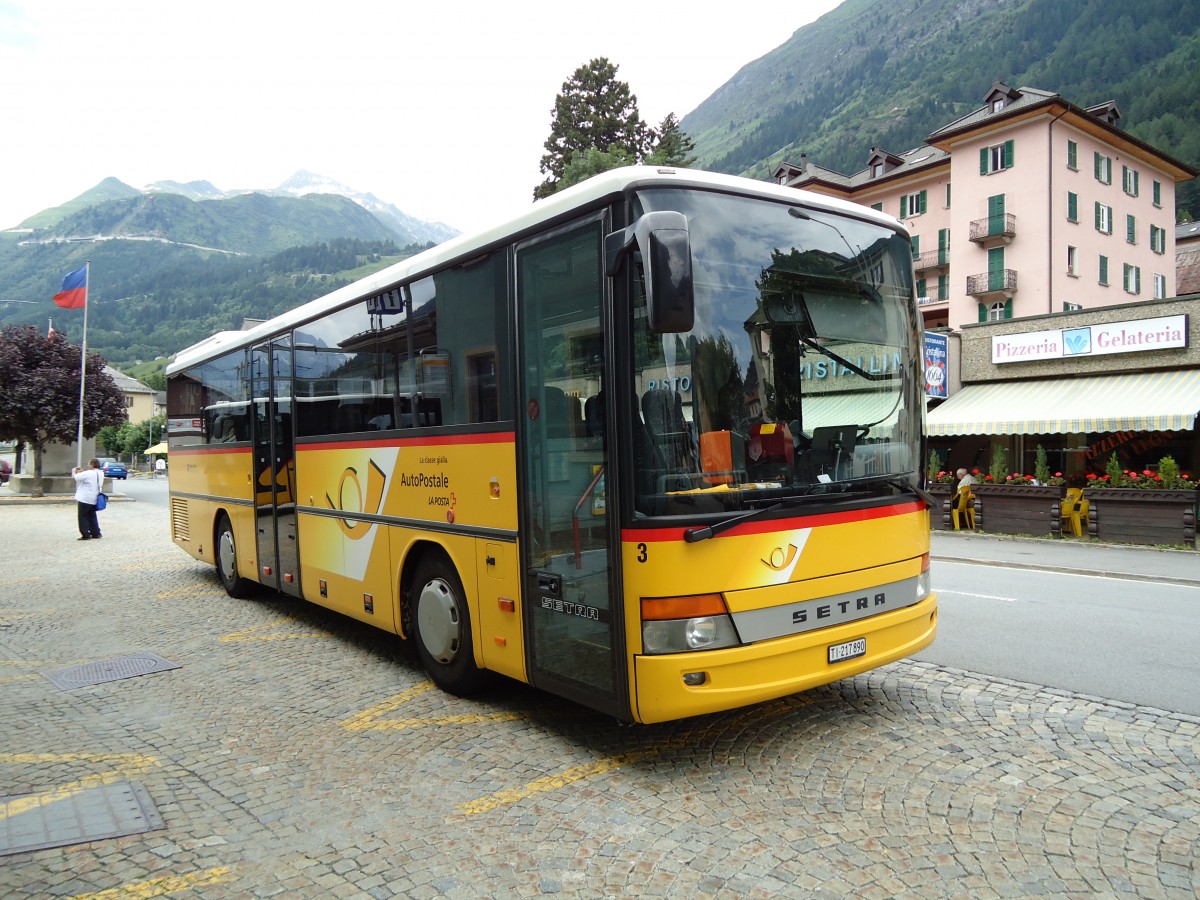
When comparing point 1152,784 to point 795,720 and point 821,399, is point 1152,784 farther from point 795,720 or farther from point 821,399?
point 821,399

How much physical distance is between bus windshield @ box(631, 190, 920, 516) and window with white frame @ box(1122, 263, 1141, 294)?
46.8 metres

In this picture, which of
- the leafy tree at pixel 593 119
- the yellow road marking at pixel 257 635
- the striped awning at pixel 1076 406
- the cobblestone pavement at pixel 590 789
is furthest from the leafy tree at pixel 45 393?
the striped awning at pixel 1076 406

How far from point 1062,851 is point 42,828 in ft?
15.4

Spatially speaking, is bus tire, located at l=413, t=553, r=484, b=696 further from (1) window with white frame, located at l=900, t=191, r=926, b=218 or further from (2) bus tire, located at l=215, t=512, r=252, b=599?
(1) window with white frame, located at l=900, t=191, r=926, b=218

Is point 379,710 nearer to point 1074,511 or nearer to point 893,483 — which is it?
point 893,483

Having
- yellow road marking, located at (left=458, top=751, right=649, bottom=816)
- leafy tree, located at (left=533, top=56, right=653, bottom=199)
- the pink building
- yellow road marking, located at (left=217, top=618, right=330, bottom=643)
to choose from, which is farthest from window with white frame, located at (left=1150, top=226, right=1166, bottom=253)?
yellow road marking, located at (left=458, top=751, right=649, bottom=816)

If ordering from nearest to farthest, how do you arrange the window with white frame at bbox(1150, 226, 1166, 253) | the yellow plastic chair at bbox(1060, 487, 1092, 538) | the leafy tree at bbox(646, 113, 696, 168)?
the yellow plastic chair at bbox(1060, 487, 1092, 538)
the leafy tree at bbox(646, 113, 696, 168)
the window with white frame at bbox(1150, 226, 1166, 253)

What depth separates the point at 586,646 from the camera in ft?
15.4

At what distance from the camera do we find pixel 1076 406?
21844 mm

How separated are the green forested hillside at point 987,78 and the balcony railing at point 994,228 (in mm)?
28166

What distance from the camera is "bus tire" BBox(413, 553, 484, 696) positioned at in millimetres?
5883

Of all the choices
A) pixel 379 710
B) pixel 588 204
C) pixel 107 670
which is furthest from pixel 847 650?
pixel 107 670

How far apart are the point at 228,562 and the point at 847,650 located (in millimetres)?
8584

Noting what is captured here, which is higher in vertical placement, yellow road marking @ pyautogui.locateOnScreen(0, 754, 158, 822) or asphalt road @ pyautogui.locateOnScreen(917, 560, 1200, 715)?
yellow road marking @ pyautogui.locateOnScreen(0, 754, 158, 822)
